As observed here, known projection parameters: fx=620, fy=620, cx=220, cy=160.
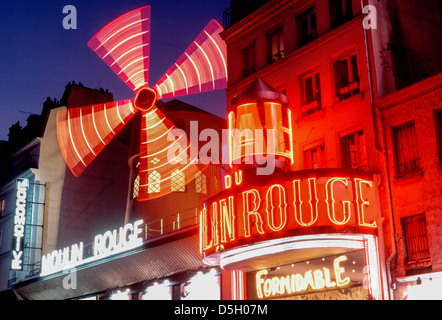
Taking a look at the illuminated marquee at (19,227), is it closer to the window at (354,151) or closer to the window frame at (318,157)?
the window frame at (318,157)

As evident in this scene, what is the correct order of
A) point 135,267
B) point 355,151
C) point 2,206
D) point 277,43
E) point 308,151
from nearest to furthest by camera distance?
point 355,151, point 308,151, point 277,43, point 135,267, point 2,206

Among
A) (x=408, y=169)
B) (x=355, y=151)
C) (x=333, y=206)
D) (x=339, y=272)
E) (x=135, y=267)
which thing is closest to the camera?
(x=333, y=206)

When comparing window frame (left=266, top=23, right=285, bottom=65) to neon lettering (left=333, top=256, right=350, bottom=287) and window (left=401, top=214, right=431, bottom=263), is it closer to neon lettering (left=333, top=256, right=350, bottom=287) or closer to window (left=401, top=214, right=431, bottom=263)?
neon lettering (left=333, top=256, right=350, bottom=287)

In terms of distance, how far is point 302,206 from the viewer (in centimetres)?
915

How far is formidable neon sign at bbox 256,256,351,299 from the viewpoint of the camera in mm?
9758

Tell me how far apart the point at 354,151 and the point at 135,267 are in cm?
672

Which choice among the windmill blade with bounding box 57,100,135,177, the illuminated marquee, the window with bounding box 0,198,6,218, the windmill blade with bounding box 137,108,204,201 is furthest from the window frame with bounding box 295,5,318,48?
the window with bounding box 0,198,6,218

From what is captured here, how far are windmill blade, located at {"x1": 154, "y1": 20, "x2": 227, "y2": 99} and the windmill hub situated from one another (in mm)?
476

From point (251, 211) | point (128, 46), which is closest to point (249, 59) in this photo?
point (128, 46)

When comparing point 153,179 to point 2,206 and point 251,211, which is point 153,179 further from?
point 2,206

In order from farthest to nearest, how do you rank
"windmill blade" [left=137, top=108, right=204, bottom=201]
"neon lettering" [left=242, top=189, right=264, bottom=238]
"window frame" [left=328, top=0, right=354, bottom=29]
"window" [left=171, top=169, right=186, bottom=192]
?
1. "window" [left=171, top=169, right=186, bottom=192]
2. "windmill blade" [left=137, top=108, right=204, bottom=201]
3. "window frame" [left=328, top=0, right=354, bottom=29]
4. "neon lettering" [left=242, top=189, right=264, bottom=238]

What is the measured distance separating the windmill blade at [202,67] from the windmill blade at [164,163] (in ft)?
4.75

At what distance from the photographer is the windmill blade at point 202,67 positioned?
13.6 meters
